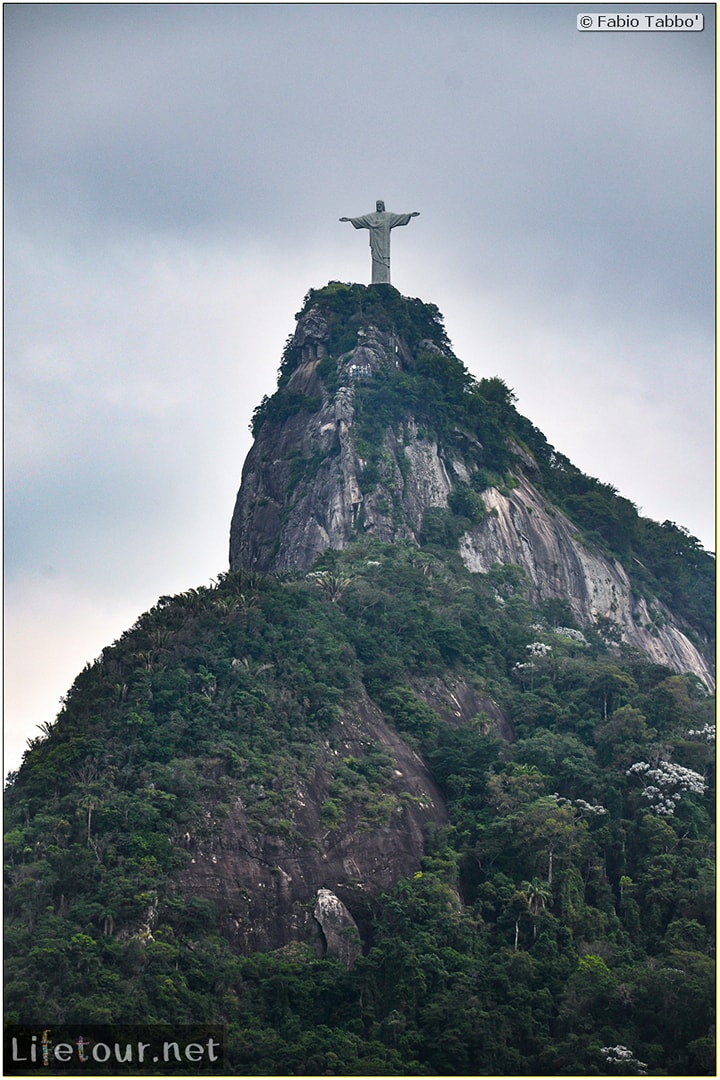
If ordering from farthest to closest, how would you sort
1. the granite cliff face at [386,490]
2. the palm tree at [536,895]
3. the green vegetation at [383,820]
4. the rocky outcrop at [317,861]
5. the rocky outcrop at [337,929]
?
1. the granite cliff face at [386,490]
2. the palm tree at [536,895]
3. the rocky outcrop at [337,929]
4. the rocky outcrop at [317,861]
5. the green vegetation at [383,820]

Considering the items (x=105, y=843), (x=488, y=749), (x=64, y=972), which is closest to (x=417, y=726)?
(x=488, y=749)

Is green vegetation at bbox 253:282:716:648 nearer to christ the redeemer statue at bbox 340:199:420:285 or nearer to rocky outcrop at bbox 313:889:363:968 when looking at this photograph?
christ the redeemer statue at bbox 340:199:420:285

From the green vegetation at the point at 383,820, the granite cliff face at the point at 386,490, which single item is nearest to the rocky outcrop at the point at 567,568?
the granite cliff face at the point at 386,490

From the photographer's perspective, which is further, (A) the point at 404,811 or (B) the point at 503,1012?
(A) the point at 404,811

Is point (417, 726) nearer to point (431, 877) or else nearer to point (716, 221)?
point (431, 877)

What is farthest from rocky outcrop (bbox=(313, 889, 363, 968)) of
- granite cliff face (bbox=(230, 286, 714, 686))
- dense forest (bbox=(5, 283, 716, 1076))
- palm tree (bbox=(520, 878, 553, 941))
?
granite cliff face (bbox=(230, 286, 714, 686))

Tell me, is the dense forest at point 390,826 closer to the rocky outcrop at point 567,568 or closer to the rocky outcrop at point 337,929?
the rocky outcrop at point 337,929

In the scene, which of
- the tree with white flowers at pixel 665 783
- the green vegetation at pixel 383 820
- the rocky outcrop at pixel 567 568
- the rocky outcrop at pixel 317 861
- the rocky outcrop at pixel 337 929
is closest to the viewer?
the green vegetation at pixel 383 820

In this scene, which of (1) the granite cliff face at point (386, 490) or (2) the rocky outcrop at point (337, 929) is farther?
(1) the granite cliff face at point (386, 490)
